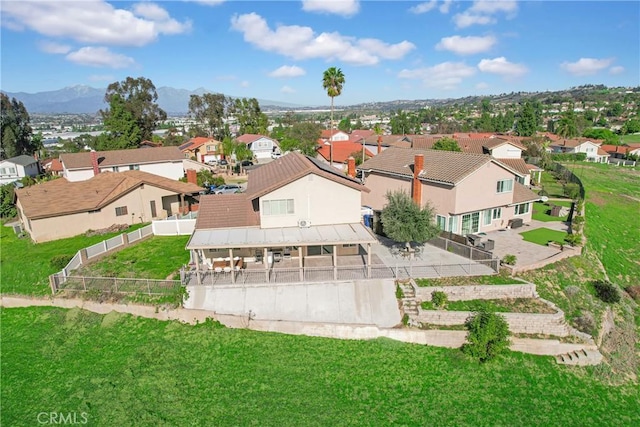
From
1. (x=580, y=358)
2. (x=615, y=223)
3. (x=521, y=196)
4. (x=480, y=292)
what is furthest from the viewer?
(x=615, y=223)

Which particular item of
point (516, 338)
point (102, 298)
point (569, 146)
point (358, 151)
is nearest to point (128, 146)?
point (358, 151)

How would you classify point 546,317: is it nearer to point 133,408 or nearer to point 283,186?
point 283,186

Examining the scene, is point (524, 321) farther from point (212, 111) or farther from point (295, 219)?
point (212, 111)

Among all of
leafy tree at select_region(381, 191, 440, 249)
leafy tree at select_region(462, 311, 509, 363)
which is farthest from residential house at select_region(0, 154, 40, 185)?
leafy tree at select_region(462, 311, 509, 363)

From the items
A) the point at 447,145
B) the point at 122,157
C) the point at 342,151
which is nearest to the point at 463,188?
the point at 447,145

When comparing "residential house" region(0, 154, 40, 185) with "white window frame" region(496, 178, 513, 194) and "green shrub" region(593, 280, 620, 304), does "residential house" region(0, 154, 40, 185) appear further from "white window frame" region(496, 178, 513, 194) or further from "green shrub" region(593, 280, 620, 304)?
"green shrub" region(593, 280, 620, 304)
